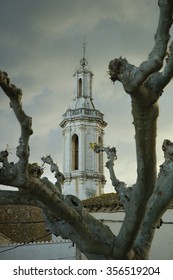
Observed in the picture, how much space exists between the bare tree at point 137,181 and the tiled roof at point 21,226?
27.4 feet

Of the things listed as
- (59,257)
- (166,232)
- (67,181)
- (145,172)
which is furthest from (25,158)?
(67,181)

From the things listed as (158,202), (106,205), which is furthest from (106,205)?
(158,202)

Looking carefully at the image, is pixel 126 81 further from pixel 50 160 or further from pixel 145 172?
pixel 50 160

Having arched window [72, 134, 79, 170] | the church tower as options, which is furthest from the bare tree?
arched window [72, 134, 79, 170]

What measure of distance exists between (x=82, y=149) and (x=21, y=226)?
880cm

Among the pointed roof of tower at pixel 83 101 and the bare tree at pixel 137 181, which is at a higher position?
the pointed roof of tower at pixel 83 101

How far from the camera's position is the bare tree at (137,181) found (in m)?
3.01

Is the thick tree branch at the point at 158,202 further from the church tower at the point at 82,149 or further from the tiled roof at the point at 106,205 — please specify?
the church tower at the point at 82,149

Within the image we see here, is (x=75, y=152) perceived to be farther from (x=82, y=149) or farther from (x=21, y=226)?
(x=21, y=226)

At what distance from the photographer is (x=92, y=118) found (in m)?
22.4

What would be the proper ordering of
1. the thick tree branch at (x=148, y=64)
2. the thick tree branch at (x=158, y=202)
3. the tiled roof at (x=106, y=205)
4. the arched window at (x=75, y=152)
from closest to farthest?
1. the thick tree branch at (x=148, y=64)
2. the thick tree branch at (x=158, y=202)
3. the tiled roof at (x=106, y=205)
4. the arched window at (x=75, y=152)

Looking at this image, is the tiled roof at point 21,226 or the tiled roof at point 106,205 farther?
the tiled roof at point 21,226

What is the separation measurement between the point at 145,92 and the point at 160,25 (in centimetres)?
50

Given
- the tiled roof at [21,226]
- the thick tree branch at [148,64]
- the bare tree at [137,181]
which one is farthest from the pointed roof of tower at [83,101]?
the thick tree branch at [148,64]
